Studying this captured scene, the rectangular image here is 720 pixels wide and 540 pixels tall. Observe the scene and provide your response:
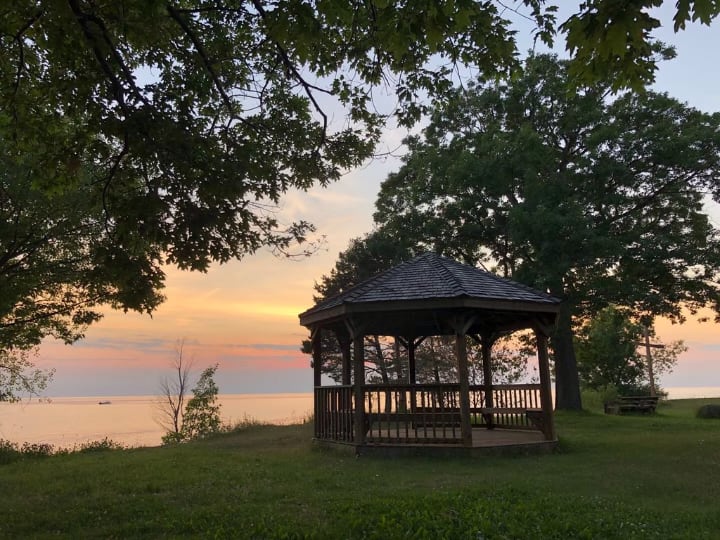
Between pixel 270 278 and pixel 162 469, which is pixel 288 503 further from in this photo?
pixel 270 278

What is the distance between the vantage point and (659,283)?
17.9m

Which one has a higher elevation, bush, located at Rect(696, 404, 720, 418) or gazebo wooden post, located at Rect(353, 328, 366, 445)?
gazebo wooden post, located at Rect(353, 328, 366, 445)

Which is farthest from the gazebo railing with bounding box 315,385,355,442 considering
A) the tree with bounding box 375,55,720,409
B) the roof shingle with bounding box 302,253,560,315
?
the tree with bounding box 375,55,720,409

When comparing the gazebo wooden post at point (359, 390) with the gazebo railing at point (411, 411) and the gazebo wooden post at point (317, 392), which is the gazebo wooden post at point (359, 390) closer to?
the gazebo railing at point (411, 411)

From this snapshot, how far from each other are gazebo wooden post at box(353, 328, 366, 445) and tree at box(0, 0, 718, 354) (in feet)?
12.2

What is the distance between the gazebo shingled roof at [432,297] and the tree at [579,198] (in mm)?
5800

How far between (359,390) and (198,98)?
617 cm

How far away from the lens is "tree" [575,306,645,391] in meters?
30.3

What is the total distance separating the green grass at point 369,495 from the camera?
5.51m

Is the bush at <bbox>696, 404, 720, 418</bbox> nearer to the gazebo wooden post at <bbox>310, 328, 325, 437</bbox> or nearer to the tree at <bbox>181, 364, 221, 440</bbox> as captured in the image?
the gazebo wooden post at <bbox>310, 328, 325, 437</bbox>

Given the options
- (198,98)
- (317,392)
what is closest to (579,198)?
(317,392)

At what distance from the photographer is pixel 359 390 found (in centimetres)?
1072

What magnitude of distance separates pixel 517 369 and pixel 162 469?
22956 millimetres

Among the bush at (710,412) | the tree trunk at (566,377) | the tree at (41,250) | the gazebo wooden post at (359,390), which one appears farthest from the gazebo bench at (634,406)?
the tree at (41,250)
